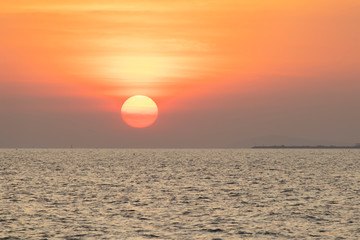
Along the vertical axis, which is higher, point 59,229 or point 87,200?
point 87,200

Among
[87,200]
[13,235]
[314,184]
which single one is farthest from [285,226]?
[314,184]

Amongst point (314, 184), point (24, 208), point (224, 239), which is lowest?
point (224, 239)

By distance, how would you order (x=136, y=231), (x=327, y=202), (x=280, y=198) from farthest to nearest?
1. (x=280, y=198)
2. (x=327, y=202)
3. (x=136, y=231)

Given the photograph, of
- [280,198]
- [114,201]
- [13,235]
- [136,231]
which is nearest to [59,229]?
[13,235]

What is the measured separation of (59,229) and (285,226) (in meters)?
21.2

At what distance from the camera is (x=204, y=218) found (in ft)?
171

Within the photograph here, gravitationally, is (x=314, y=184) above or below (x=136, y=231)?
above

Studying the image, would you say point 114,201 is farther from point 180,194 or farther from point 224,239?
point 224,239

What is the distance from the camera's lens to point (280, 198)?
70375 millimetres

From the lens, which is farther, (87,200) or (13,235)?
(87,200)

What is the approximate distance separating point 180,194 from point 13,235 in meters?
34.4

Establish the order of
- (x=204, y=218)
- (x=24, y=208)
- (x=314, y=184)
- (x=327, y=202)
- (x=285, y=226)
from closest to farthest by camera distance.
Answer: (x=285, y=226) < (x=204, y=218) < (x=24, y=208) < (x=327, y=202) < (x=314, y=184)

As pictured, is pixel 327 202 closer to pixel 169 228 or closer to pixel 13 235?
pixel 169 228

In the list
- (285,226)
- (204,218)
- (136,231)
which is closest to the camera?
(136,231)
